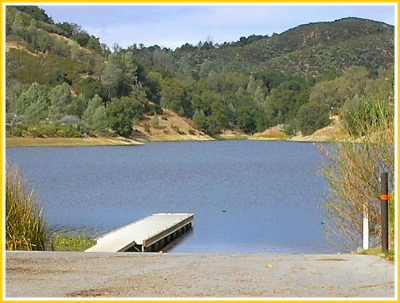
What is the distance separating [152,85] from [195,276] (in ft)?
297

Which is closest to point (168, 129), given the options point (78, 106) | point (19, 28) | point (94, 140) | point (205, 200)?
point (78, 106)

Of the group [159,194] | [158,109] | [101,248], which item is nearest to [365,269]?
[101,248]

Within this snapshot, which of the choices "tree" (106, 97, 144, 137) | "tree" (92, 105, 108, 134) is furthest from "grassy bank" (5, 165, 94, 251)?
"tree" (106, 97, 144, 137)

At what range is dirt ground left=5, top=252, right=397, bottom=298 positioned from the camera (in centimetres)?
640

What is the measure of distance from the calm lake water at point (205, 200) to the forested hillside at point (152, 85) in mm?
15771

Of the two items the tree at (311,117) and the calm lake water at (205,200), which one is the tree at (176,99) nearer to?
the tree at (311,117)

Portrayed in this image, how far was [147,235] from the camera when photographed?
16.1 metres

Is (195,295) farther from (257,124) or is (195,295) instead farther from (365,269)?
(257,124)

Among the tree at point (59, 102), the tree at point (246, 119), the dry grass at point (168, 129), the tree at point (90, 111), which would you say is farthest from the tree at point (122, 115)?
the tree at point (246, 119)

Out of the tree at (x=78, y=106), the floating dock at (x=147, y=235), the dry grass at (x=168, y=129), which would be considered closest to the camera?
the floating dock at (x=147, y=235)

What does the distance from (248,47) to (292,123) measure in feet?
264

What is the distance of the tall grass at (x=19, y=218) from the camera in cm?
997

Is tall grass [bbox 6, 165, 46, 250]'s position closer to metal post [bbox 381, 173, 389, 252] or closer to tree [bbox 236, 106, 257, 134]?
metal post [bbox 381, 173, 389, 252]

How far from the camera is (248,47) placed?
532 ft
